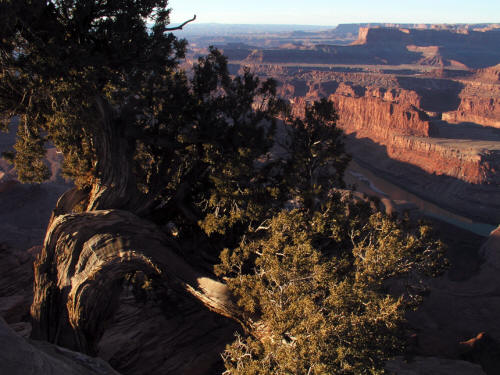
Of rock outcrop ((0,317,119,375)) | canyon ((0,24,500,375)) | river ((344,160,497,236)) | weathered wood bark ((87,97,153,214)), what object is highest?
weathered wood bark ((87,97,153,214))

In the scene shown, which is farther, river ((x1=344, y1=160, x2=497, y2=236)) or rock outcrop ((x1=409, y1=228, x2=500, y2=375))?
river ((x1=344, y1=160, x2=497, y2=236))

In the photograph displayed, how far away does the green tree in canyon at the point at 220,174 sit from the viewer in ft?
22.2

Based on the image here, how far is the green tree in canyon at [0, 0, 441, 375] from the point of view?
678 cm

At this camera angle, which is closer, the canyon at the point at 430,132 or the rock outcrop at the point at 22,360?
the rock outcrop at the point at 22,360

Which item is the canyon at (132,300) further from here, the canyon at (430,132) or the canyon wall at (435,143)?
the canyon wall at (435,143)

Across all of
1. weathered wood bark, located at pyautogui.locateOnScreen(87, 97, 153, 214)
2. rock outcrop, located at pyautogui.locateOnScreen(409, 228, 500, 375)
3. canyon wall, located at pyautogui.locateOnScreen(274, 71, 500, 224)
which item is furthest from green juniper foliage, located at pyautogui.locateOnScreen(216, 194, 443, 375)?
canyon wall, located at pyautogui.locateOnScreen(274, 71, 500, 224)

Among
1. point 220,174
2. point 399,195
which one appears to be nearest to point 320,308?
point 220,174

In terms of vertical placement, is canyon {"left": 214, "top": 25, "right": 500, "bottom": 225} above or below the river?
above

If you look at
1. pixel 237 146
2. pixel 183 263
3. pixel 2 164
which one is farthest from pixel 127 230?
pixel 2 164

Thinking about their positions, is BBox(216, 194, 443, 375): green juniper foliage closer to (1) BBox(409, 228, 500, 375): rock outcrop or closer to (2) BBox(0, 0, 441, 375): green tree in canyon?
(2) BBox(0, 0, 441, 375): green tree in canyon

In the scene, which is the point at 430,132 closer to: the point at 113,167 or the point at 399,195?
the point at 399,195

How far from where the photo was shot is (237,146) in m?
11.0

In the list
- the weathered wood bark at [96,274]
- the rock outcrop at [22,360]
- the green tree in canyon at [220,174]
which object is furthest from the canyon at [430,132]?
the rock outcrop at [22,360]

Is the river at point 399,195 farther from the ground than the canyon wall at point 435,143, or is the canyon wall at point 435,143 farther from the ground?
the canyon wall at point 435,143
